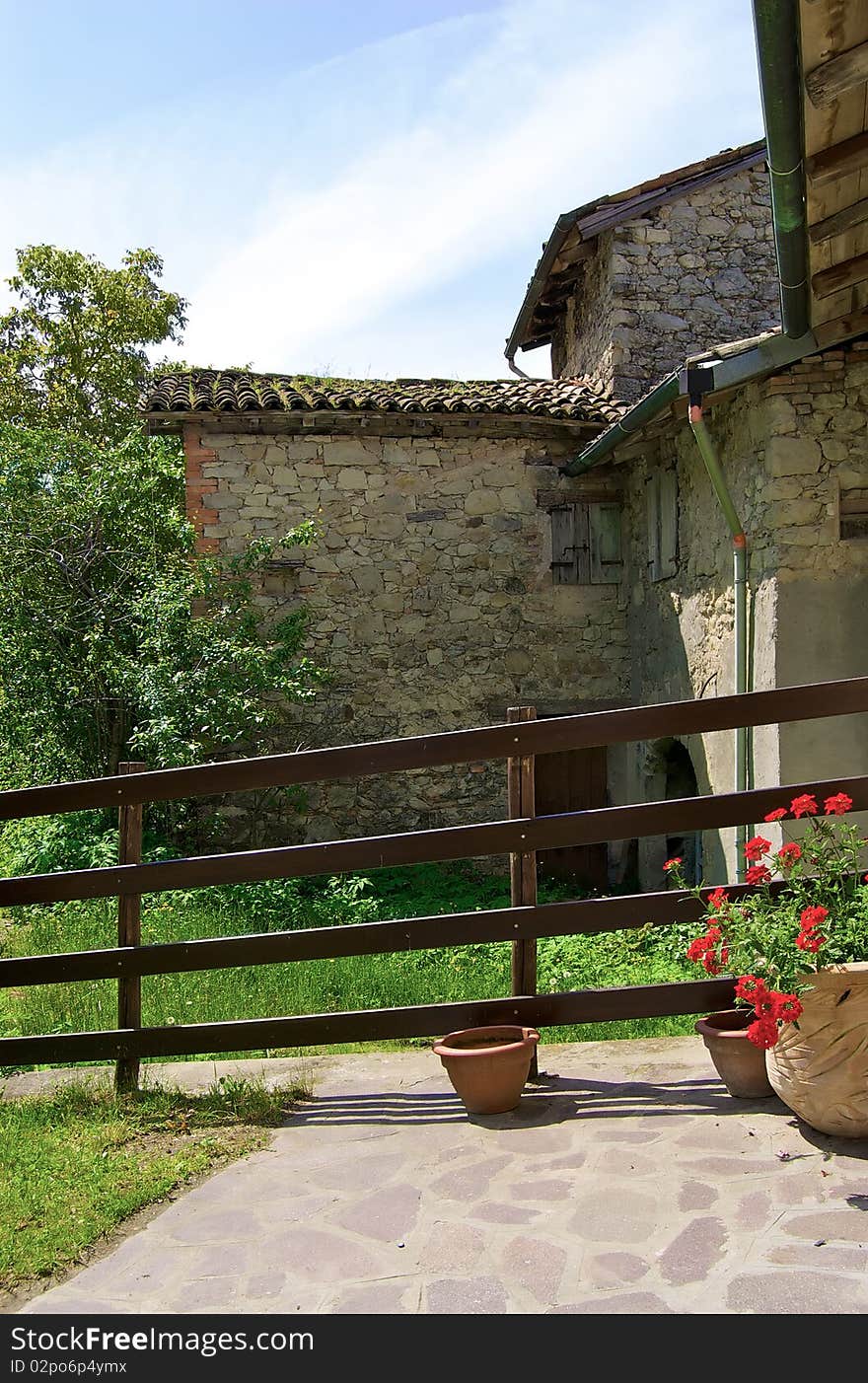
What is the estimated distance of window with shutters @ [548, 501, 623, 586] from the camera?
1122 cm

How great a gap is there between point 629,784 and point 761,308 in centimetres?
577

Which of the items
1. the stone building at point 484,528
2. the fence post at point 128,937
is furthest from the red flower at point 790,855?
the stone building at point 484,528

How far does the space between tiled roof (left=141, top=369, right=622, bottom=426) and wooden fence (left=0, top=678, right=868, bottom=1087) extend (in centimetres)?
699

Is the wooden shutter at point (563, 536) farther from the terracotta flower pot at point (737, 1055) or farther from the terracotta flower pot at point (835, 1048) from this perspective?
the terracotta flower pot at point (835, 1048)

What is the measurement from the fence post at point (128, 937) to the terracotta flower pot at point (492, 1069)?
1313mm

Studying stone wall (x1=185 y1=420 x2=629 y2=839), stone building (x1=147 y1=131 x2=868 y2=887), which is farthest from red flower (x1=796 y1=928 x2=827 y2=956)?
stone wall (x1=185 y1=420 x2=629 y2=839)

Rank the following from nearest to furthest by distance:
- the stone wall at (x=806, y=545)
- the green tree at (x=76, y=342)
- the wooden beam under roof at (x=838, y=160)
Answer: the wooden beam under roof at (x=838, y=160)
the stone wall at (x=806, y=545)
the green tree at (x=76, y=342)

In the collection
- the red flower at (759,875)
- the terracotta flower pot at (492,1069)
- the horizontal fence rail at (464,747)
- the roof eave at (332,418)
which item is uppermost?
the roof eave at (332,418)

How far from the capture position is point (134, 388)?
64.4 feet

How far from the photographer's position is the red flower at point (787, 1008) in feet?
10.5

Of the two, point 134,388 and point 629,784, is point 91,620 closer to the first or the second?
point 629,784

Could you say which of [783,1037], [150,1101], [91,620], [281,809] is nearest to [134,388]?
[91,620]

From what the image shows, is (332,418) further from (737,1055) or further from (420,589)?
(737,1055)

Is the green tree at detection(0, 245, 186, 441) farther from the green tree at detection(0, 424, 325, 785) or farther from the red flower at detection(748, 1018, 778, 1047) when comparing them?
the red flower at detection(748, 1018, 778, 1047)
